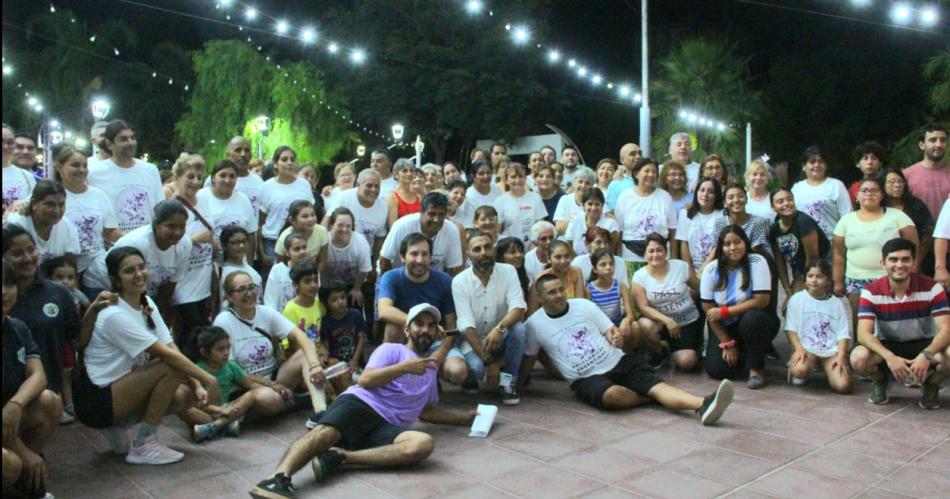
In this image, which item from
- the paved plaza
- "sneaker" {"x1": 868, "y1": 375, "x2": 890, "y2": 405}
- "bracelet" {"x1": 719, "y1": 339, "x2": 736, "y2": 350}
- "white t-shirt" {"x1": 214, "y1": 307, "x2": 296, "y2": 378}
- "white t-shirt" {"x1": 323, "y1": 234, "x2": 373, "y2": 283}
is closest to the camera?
the paved plaza

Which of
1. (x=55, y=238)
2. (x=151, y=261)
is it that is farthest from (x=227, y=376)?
(x=55, y=238)

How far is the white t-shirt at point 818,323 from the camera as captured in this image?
5742 millimetres

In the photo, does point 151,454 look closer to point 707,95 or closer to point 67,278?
point 67,278

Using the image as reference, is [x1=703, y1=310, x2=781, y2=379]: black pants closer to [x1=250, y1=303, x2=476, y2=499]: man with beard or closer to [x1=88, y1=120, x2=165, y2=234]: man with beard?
[x1=250, y1=303, x2=476, y2=499]: man with beard

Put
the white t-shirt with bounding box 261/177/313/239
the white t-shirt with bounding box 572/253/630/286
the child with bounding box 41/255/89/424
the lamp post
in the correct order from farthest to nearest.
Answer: the lamp post, the white t-shirt with bounding box 261/177/313/239, the white t-shirt with bounding box 572/253/630/286, the child with bounding box 41/255/89/424

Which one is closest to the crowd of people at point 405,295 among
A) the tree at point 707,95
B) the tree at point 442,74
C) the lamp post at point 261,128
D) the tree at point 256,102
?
the lamp post at point 261,128

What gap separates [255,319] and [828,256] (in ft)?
15.7

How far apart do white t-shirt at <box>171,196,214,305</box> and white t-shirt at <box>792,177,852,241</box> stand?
473cm

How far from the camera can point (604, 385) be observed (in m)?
5.24

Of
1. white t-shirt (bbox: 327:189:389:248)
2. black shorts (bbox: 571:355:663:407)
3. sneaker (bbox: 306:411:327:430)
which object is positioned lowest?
sneaker (bbox: 306:411:327:430)

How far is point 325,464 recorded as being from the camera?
3.92 metres

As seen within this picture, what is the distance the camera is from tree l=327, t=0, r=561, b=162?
28797 millimetres

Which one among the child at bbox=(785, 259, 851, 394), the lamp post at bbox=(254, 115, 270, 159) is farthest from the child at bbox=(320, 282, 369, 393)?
the lamp post at bbox=(254, 115, 270, 159)

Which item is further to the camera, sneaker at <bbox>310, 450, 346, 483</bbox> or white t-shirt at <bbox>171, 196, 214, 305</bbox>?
white t-shirt at <bbox>171, 196, 214, 305</bbox>
